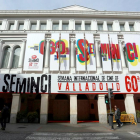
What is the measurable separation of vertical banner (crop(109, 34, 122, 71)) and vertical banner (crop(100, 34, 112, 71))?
575 millimetres

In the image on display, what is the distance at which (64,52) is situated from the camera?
687 inches

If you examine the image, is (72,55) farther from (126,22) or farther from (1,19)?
(1,19)

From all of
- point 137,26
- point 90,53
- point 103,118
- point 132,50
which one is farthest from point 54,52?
Result: point 137,26

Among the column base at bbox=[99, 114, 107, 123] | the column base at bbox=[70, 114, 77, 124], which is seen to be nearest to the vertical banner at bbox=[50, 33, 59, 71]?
the column base at bbox=[70, 114, 77, 124]

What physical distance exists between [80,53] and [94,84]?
4.75 metres

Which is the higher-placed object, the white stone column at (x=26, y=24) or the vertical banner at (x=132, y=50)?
the white stone column at (x=26, y=24)

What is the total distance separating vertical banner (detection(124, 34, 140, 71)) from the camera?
17.0 m

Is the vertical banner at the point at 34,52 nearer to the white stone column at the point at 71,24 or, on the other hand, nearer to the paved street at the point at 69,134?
the white stone column at the point at 71,24

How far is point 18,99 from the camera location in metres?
15.3

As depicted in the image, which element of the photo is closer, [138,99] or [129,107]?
[129,107]

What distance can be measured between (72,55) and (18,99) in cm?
899

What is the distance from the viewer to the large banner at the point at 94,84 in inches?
600

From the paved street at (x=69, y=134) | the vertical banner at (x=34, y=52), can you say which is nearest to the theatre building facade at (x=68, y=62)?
the vertical banner at (x=34, y=52)

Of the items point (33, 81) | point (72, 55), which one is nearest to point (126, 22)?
point (72, 55)
